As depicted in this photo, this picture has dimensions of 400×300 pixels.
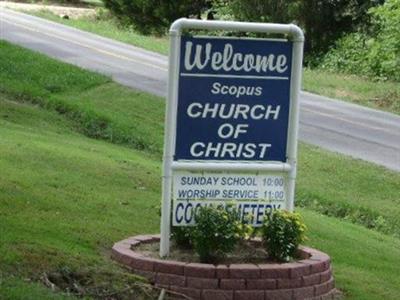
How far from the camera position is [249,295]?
814 centimetres

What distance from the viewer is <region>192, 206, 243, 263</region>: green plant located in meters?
8.31

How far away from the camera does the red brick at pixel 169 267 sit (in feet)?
26.8

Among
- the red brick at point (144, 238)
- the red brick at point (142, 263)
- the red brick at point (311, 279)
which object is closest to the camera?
the red brick at point (142, 263)

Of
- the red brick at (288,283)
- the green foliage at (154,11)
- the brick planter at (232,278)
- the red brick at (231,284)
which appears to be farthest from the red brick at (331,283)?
the green foliage at (154,11)

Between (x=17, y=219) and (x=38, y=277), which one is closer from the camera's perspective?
(x=38, y=277)

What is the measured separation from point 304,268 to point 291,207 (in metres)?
0.73

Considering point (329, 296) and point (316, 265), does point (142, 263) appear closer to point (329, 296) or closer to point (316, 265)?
point (316, 265)

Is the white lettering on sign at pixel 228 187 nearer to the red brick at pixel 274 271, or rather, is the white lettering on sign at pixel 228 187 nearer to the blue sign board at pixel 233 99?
the blue sign board at pixel 233 99

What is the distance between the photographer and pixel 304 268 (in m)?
8.45

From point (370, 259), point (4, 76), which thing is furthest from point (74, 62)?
point (370, 259)

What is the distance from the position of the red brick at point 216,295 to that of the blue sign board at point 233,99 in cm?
116

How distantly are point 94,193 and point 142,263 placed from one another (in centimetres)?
296

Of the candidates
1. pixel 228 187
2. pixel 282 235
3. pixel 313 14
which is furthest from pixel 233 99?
pixel 313 14

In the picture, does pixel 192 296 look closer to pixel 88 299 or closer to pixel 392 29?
pixel 88 299
